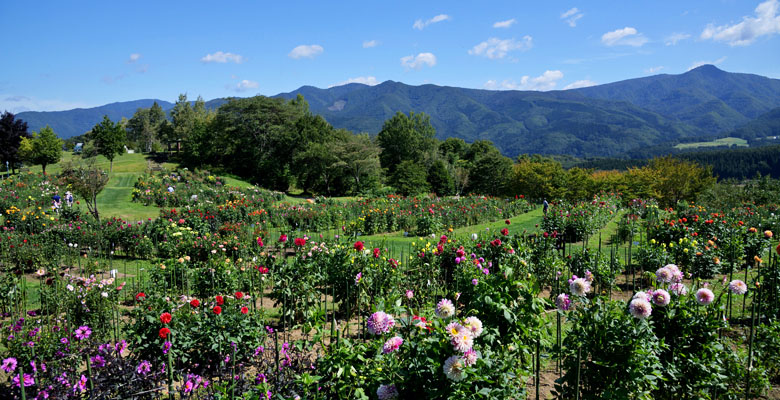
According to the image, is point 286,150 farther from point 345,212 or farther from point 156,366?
point 156,366

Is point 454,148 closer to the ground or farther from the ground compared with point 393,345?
farther from the ground

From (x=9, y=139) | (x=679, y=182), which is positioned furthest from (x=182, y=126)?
(x=679, y=182)

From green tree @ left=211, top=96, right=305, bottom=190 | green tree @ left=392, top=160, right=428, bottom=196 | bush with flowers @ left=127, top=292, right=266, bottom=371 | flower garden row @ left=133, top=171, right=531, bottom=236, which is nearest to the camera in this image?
bush with flowers @ left=127, top=292, right=266, bottom=371

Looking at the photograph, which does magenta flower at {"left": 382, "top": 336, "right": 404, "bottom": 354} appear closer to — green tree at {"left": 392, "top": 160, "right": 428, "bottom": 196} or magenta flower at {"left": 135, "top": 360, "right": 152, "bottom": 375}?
magenta flower at {"left": 135, "top": 360, "right": 152, "bottom": 375}

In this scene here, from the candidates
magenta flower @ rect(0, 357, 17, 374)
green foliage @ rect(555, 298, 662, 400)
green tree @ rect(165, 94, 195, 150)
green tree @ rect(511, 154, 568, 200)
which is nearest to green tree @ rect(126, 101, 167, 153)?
green tree @ rect(165, 94, 195, 150)

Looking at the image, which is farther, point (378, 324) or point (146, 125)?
point (146, 125)

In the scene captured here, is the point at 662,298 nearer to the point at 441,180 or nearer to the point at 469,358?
the point at 469,358

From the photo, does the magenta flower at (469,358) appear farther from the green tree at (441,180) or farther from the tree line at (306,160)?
the green tree at (441,180)

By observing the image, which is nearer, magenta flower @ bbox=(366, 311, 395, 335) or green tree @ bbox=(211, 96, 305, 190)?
magenta flower @ bbox=(366, 311, 395, 335)

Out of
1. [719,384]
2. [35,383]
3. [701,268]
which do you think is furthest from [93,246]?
[701,268]

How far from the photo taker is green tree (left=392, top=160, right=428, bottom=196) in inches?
1415

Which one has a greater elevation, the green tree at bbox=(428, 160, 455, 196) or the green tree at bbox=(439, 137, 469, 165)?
the green tree at bbox=(439, 137, 469, 165)

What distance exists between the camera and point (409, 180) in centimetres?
3650

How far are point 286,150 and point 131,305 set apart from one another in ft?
109
